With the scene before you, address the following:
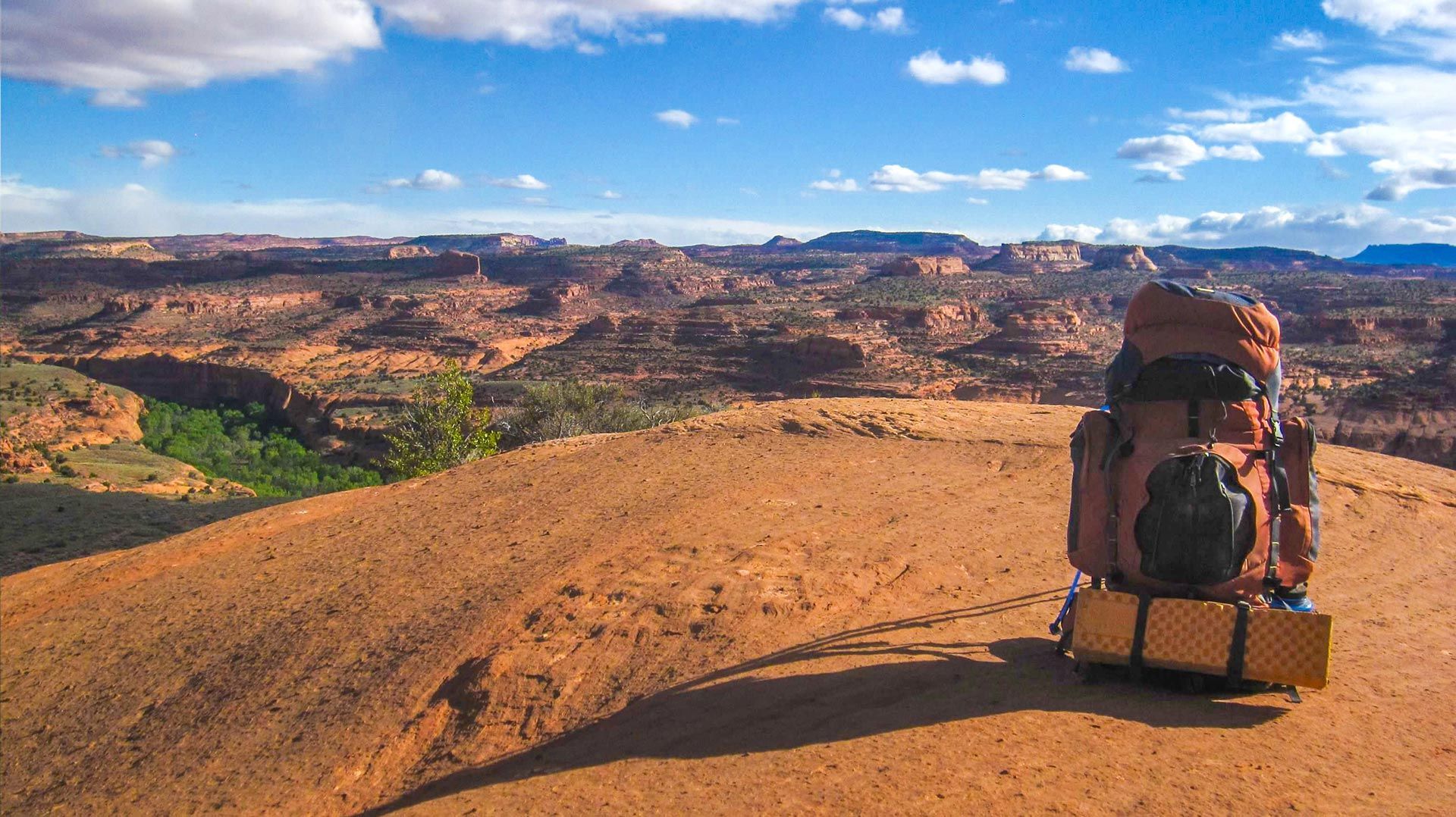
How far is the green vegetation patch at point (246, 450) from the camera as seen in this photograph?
32781 millimetres

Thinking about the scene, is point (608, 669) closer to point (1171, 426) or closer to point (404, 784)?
point (404, 784)

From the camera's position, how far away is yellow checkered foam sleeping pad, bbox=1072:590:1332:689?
4.54m

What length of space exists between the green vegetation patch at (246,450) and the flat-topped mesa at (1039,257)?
10186 cm

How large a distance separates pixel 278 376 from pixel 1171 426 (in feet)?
194

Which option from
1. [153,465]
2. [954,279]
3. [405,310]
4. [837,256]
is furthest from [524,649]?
[837,256]

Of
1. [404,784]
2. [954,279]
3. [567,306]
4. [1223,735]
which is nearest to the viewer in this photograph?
[1223,735]

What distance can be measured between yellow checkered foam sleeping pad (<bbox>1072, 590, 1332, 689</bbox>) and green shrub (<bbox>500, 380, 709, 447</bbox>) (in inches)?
609

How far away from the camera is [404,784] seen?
5363mm

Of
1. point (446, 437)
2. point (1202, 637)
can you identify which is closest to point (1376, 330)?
point (446, 437)

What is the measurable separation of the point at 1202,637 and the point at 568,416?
17607 mm

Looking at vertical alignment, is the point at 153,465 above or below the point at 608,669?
below

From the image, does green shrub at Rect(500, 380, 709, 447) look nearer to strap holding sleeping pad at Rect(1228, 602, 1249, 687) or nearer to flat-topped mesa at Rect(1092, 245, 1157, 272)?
strap holding sleeping pad at Rect(1228, 602, 1249, 687)

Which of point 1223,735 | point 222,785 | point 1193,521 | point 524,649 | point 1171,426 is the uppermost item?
point 1171,426

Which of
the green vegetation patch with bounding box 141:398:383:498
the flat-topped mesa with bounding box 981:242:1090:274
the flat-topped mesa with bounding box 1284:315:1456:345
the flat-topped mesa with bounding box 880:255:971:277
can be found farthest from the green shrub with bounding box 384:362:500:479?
the flat-topped mesa with bounding box 981:242:1090:274
